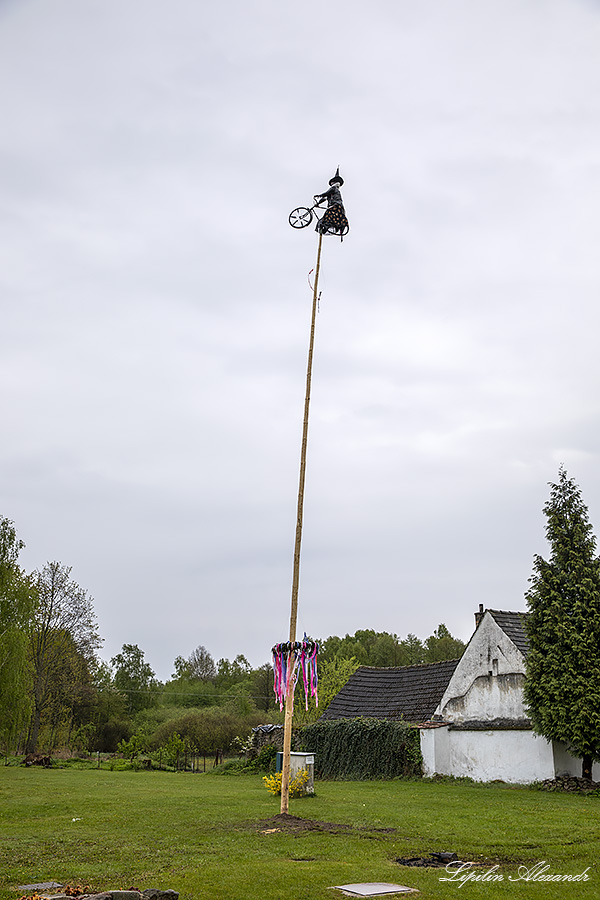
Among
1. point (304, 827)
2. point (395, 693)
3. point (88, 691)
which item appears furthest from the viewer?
point (88, 691)

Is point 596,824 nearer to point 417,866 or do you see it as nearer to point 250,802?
point 417,866

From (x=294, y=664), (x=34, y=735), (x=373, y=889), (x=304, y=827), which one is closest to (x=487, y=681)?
(x=294, y=664)

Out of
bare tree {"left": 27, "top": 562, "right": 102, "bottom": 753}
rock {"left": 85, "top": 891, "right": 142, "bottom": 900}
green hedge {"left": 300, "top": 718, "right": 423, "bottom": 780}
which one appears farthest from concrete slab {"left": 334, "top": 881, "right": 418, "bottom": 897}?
bare tree {"left": 27, "top": 562, "right": 102, "bottom": 753}

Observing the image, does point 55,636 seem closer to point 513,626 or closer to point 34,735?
point 34,735

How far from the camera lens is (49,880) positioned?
7.84 m

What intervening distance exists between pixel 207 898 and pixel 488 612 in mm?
20069

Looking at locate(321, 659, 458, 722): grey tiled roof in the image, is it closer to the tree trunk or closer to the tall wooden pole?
the tall wooden pole

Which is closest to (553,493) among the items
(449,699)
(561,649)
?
(561,649)

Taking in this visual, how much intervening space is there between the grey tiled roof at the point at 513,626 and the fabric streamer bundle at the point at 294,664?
12608mm

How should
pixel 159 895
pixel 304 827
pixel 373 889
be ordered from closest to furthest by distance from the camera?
pixel 159 895 < pixel 373 889 < pixel 304 827

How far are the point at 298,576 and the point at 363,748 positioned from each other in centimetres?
1569

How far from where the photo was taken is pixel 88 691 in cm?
4450

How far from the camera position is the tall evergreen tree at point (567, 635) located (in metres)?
19.0

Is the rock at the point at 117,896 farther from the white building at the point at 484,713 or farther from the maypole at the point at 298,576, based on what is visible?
the white building at the point at 484,713
